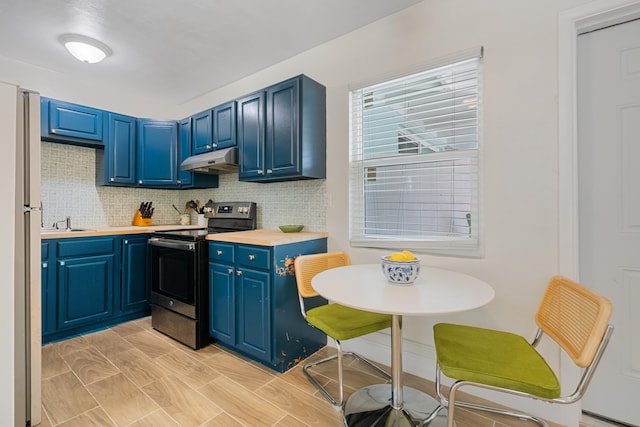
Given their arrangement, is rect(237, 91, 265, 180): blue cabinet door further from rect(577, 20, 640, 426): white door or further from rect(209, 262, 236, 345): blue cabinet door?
rect(577, 20, 640, 426): white door

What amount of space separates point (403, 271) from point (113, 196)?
3.55 metres

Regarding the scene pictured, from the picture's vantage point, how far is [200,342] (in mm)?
2432

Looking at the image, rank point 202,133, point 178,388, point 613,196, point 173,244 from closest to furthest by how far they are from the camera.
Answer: point 613,196 < point 178,388 < point 173,244 < point 202,133

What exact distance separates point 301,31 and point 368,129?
3.21 feet

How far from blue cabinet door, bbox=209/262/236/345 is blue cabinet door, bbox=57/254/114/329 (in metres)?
1.22

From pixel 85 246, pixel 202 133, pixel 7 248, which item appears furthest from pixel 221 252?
pixel 202 133

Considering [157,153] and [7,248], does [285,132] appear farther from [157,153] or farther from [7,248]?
[157,153]

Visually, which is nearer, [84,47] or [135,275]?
[84,47]

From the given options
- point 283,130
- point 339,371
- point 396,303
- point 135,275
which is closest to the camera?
point 396,303

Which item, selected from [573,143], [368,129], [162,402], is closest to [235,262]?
[162,402]

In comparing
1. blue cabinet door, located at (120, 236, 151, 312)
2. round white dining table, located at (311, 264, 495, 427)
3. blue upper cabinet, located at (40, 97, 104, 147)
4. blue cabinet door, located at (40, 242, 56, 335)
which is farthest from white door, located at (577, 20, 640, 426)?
blue upper cabinet, located at (40, 97, 104, 147)

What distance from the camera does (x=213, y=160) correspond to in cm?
287

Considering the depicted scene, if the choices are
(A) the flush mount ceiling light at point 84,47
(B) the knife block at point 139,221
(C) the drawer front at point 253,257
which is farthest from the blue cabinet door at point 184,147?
(C) the drawer front at point 253,257

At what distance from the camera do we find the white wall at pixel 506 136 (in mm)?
1606
